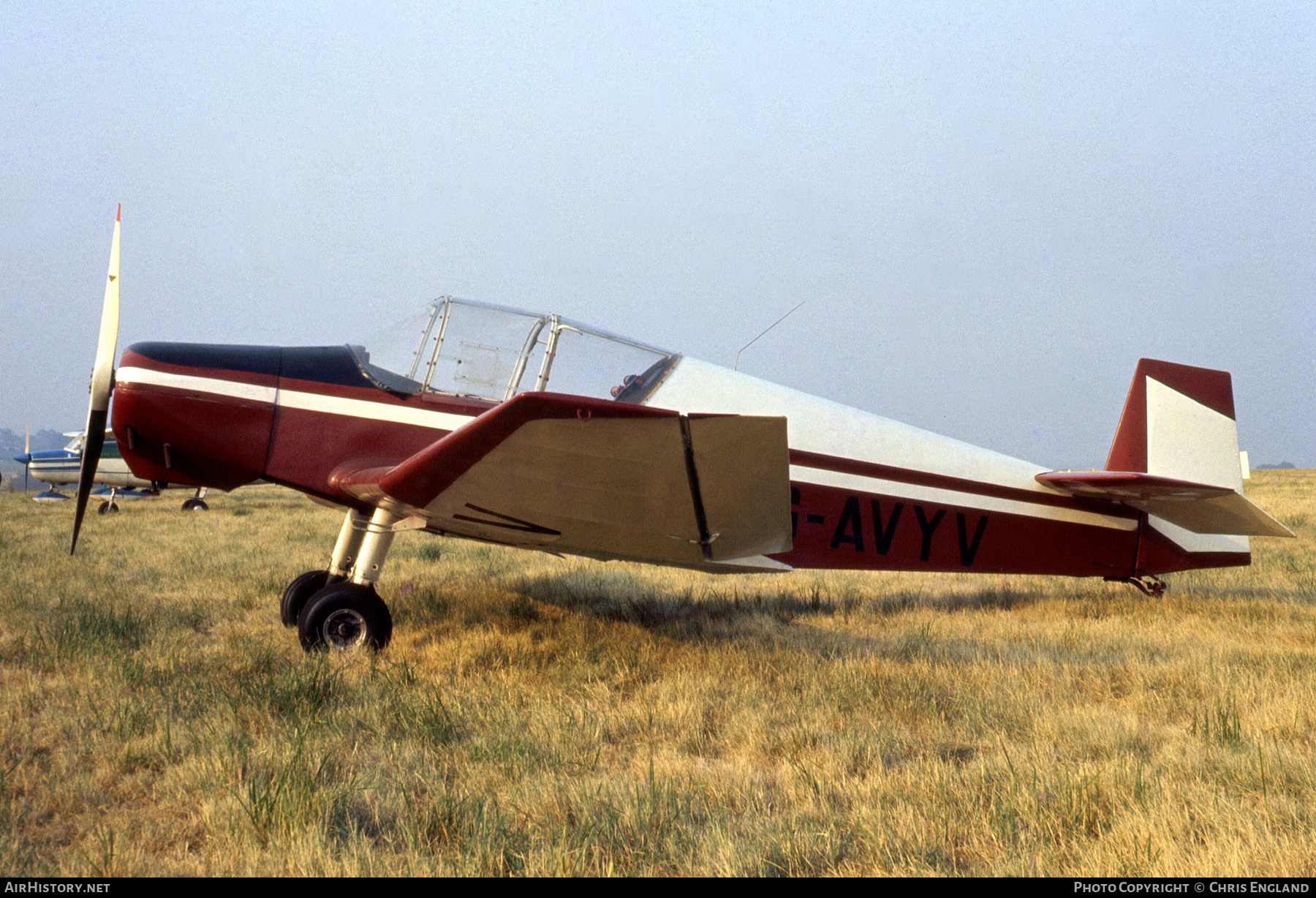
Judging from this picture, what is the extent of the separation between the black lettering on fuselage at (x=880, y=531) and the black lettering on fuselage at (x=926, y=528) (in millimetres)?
204

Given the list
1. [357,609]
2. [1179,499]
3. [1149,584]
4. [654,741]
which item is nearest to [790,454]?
[654,741]

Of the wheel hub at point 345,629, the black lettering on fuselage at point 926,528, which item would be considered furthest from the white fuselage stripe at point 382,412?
the black lettering on fuselage at point 926,528

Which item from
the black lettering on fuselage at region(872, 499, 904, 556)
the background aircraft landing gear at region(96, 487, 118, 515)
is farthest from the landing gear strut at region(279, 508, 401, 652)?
the background aircraft landing gear at region(96, 487, 118, 515)

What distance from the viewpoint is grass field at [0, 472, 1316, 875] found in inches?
80.3

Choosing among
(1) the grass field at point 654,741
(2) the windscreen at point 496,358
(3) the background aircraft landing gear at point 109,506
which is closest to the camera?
(1) the grass field at point 654,741

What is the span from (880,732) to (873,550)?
201 centimetres

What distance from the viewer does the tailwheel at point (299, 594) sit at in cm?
492

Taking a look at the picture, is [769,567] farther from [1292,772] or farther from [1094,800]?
[1292,772]

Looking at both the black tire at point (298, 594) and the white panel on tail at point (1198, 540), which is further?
the white panel on tail at point (1198, 540)

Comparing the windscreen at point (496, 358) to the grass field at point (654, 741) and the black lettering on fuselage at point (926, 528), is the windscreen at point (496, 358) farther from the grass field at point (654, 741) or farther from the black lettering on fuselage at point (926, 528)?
the black lettering on fuselage at point (926, 528)

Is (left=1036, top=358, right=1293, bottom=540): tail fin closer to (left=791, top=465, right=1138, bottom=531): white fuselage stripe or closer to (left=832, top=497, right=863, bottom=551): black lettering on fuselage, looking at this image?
(left=791, top=465, right=1138, bottom=531): white fuselage stripe

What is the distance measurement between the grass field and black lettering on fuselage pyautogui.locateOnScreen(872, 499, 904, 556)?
575 millimetres

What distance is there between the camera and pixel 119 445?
414 centimetres

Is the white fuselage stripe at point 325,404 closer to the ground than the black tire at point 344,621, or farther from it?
farther from it
